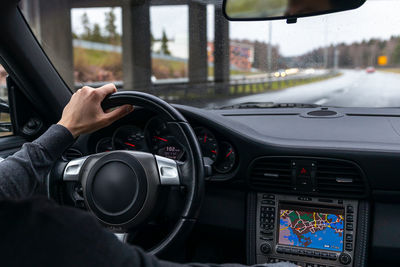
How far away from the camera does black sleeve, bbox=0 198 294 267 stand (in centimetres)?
86

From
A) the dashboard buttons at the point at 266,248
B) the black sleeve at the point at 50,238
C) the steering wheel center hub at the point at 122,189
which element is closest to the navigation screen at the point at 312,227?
the dashboard buttons at the point at 266,248

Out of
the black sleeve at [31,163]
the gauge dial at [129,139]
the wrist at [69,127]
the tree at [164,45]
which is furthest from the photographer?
the tree at [164,45]

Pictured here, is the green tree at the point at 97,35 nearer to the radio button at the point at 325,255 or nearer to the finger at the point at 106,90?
the finger at the point at 106,90

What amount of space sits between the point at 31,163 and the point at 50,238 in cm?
112

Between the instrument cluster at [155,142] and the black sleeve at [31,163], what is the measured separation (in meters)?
0.89

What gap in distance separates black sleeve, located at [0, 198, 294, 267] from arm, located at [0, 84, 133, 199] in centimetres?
96

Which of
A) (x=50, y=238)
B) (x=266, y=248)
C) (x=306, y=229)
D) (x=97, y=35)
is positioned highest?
(x=97, y=35)

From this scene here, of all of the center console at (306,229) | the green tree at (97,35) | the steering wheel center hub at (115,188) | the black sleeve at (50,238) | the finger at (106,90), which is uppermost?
the green tree at (97,35)

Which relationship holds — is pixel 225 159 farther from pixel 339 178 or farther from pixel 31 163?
pixel 31 163

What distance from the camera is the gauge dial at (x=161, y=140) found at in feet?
9.02

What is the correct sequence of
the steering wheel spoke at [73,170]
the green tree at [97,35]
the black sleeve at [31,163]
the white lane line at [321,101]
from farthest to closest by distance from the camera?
1. the green tree at [97,35]
2. the white lane line at [321,101]
3. the steering wheel spoke at [73,170]
4. the black sleeve at [31,163]

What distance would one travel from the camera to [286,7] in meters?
2.33

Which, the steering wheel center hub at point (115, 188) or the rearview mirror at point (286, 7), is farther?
the rearview mirror at point (286, 7)

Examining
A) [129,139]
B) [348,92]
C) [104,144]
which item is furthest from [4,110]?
[348,92]
